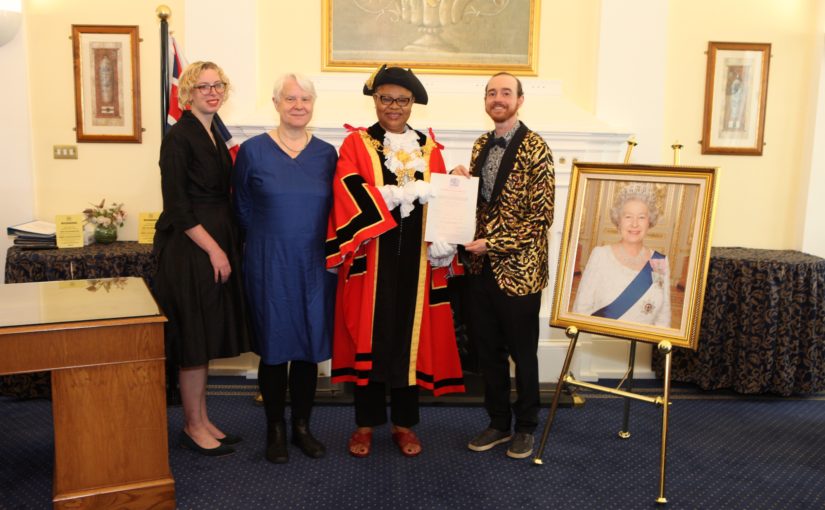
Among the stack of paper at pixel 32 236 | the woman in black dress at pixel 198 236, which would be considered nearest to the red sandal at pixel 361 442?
the woman in black dress at pixel 198 236

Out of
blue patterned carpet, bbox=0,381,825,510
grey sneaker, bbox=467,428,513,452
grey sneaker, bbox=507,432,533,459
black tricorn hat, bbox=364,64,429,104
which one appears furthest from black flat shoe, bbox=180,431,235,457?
black tricorn hat, bbox=364,64,429,104

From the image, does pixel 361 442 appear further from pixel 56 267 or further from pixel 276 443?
pixel 56 267

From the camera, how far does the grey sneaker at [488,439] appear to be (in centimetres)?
306

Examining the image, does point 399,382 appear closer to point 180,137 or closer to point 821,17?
point 180,137

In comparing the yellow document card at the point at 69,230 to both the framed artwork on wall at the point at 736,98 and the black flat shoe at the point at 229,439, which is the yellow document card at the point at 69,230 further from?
the framed artwork on wall at the point at 736,98

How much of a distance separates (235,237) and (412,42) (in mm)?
1902

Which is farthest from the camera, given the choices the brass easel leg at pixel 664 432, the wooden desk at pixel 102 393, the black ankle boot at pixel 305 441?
the black ankle boot at pixel 305 441

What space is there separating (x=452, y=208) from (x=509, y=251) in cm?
30

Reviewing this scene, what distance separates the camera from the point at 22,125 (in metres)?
4.05

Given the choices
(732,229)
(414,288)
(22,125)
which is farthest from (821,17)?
(22,125)

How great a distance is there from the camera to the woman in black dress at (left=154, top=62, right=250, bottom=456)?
8.73 feet

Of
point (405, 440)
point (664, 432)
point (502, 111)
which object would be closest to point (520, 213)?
point (502, 111)

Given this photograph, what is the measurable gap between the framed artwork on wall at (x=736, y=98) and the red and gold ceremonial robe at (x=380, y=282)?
2.23 m

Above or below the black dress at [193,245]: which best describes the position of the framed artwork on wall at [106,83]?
above
